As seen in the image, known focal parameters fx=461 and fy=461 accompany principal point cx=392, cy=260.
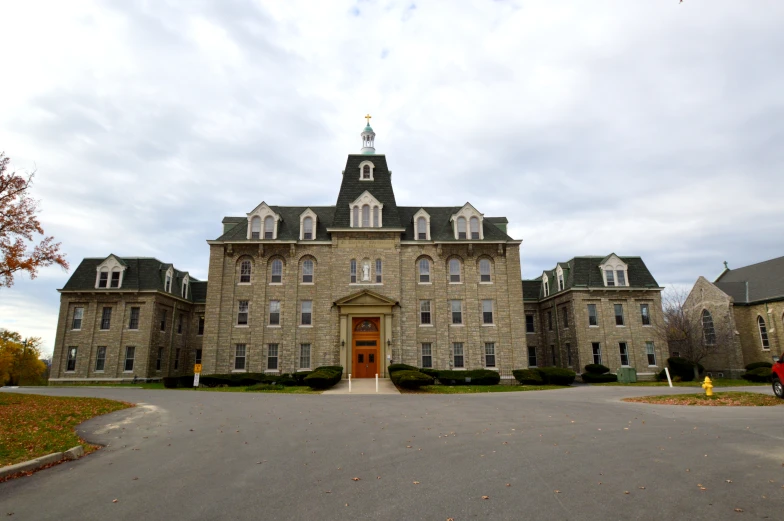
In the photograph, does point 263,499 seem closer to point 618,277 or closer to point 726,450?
point 726,450

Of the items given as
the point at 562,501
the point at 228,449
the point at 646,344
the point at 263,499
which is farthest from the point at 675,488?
the point at 646,344

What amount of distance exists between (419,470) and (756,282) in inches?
1941

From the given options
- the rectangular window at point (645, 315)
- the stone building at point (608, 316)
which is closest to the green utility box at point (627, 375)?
the stone building at point (608, 316)

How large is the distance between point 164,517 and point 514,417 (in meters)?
10.5

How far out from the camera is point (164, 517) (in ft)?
18.8

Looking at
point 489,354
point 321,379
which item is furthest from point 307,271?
point 489,354

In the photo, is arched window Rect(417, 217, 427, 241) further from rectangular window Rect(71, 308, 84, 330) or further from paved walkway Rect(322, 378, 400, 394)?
rectangular window Rect(71, 308, 84, 330)

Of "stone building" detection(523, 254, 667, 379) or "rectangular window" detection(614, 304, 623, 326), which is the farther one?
"rectangular window" detection(614, 304, 623, 326)

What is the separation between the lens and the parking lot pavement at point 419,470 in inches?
235

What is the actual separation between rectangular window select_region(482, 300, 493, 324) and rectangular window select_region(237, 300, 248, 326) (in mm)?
18267

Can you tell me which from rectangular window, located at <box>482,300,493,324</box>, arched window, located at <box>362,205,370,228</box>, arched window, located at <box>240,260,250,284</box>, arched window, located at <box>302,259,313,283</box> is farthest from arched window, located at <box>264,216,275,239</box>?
rectangular window, located at <box>482,300,493,324</box>

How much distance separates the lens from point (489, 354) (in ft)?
116

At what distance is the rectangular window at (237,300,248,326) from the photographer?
3519 centimetres

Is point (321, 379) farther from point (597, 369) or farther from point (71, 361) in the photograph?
point (71, 361)
